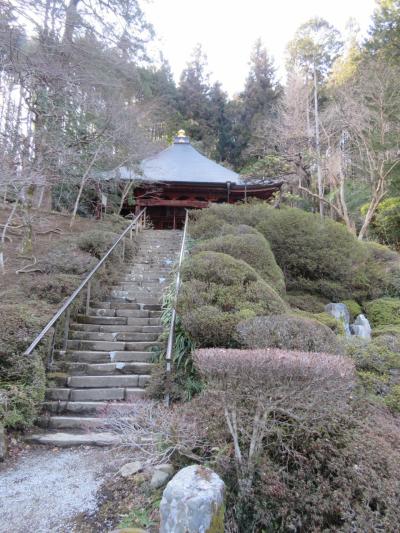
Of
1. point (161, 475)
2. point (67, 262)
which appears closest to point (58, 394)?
point (161, 475)

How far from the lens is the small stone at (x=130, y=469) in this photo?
3.09m

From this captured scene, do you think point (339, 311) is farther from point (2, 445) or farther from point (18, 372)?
point (2, 445)

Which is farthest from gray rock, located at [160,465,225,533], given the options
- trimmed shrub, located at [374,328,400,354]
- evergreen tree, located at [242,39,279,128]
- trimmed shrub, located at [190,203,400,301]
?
evergreen tree, located at [242,39,279,128]

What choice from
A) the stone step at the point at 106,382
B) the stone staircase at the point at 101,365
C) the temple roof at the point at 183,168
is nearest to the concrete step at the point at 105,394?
the stone staircase at the point at 101,365

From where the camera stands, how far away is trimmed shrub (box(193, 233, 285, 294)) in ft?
21.0

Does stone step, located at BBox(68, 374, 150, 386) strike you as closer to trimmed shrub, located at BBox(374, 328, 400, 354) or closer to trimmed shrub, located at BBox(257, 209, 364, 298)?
trimmed shrub, located at BBox(374, 328, 400, 354)

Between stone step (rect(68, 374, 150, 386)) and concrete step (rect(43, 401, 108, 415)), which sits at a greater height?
stone step (rect(68, 374, 150, 386))

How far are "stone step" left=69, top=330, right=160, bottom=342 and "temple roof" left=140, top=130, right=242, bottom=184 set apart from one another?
8.78 metres

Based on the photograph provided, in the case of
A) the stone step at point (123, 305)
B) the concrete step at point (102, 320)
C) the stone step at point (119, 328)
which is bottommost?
the stone step at point (119, 328)

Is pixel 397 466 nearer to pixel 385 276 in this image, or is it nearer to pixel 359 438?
pixel 359 438

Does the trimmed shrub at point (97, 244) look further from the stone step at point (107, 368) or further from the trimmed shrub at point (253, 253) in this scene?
the stone step at point (107, 368)

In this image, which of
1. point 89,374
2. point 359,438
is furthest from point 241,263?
point 359,438

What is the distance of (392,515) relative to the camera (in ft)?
7.20

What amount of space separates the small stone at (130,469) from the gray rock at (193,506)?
0.96 metres
